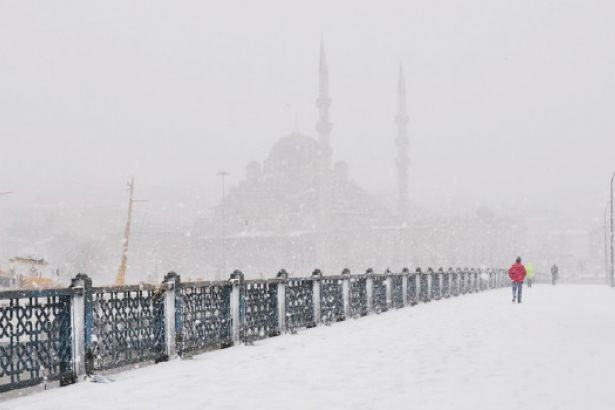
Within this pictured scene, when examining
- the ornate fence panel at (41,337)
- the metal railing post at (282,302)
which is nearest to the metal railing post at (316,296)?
the metal railing post at (282,302)

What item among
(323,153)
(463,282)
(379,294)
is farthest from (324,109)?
(379,294)

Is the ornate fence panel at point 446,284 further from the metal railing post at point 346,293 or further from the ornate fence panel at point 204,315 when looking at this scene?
the ornate fence panel at point 204,315

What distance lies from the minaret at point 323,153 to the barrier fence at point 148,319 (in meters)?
116

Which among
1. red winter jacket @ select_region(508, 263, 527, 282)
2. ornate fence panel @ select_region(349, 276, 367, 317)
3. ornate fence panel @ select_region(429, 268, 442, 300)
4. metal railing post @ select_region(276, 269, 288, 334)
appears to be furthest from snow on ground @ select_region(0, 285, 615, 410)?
ornate fence panel @ select_region(429, 268, 442, 300)

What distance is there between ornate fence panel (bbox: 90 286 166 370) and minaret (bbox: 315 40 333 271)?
123 metres

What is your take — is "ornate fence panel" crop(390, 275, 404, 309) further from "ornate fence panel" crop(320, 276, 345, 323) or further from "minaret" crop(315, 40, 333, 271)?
"minaret" crop(315, 40, 333, 271)

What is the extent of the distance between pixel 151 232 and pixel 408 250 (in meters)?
54.7

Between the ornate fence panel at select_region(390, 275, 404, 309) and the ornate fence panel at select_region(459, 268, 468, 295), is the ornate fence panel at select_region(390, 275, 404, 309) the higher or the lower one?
the higher one

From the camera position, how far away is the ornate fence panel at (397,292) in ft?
82.5

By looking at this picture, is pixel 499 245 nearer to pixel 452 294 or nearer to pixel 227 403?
pixel 452 294

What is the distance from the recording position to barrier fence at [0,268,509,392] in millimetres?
8789

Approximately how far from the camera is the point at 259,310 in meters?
14.5

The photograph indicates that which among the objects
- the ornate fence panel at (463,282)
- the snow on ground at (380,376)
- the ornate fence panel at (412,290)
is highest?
the snow on ground at (380,376)

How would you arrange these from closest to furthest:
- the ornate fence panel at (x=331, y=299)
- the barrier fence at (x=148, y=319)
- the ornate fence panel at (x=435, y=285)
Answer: the barrier fence at (x=148, y=319) < the ornate fence panel at (x=331, y=299) < the ornate fence panel at (x=435, y=285)
